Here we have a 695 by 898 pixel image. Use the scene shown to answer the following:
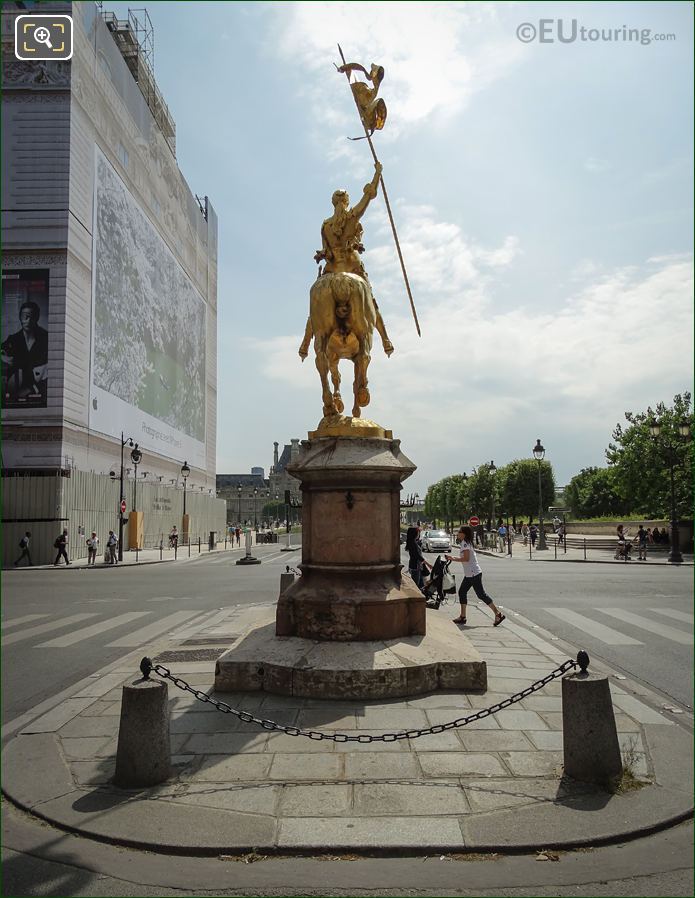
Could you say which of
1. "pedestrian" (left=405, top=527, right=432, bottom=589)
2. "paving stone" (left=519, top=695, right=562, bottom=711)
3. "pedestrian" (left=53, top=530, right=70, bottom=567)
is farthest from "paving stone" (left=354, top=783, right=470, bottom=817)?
"pedestrian" (left=53, top=530, right=70, bottom=567)

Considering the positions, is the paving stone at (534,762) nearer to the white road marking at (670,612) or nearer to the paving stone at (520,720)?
the paving stone at (520,720)

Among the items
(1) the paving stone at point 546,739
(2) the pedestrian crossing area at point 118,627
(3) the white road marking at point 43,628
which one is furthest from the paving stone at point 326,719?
(3) the white road marking at point 43,628

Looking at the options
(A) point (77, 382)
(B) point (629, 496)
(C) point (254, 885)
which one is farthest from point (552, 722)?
(B) point (629, 496)

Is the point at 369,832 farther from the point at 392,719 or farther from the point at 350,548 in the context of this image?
the point at 350,548

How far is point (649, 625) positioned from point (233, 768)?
8542 millimetres

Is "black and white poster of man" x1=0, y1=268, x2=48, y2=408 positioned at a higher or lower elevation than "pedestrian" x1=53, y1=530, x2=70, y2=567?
higher

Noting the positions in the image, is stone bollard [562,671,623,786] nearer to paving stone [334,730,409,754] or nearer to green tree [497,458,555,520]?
paving stone [334,730,409,754]

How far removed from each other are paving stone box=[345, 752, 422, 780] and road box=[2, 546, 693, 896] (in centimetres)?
95

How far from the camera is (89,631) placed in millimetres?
10875

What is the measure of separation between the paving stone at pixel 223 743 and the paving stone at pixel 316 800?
0.76 m

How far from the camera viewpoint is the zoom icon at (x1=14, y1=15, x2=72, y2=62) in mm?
6426

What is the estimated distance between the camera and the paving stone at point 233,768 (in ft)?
14.6

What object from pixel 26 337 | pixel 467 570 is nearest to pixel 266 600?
pixel 467 570

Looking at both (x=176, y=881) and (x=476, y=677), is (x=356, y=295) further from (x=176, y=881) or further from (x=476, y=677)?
(x=176, y=881)
